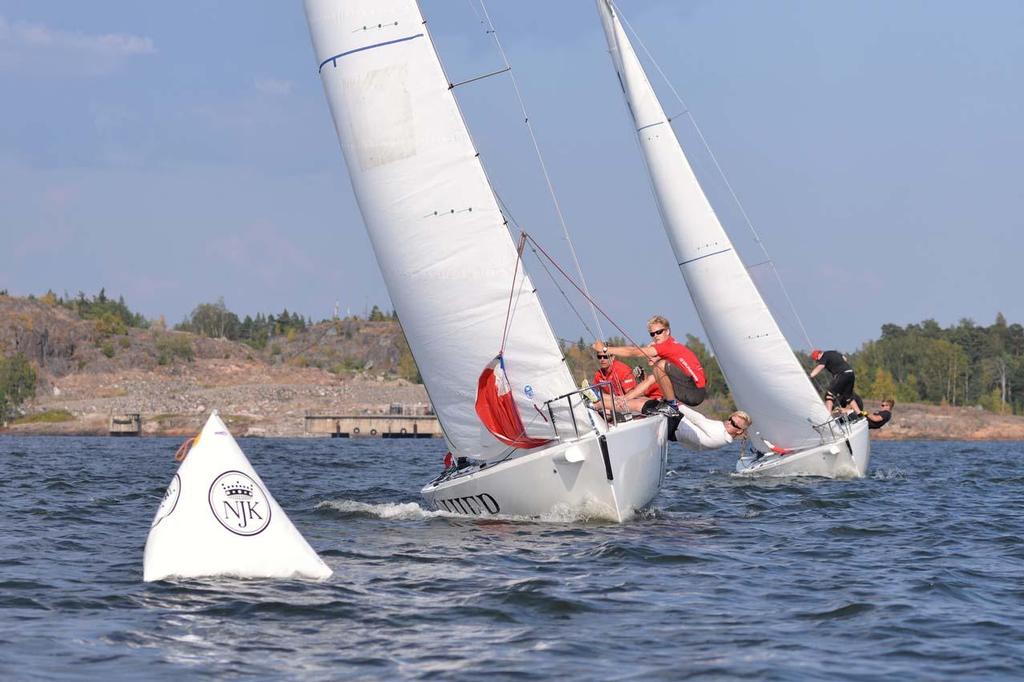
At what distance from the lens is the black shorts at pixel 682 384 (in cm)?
1816

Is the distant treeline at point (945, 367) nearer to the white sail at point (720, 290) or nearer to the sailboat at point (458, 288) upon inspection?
the white sail at point (720, 290)

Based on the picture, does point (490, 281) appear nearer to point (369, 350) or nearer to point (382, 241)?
point (382, 241)

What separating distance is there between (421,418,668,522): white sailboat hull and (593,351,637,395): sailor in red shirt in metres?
1.62

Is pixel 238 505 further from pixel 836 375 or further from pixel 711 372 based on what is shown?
pixel 711 372

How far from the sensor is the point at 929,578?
1194 centimetres

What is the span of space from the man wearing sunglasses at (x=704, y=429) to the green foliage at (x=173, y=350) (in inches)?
5135

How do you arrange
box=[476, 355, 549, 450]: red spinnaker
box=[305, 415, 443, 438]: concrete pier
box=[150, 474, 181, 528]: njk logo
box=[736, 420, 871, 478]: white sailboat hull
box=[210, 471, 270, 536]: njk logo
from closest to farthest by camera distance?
box=[210, 471, 270, 536]: njk logo, box=[150, 474, 181, 528]: njk logo, box=[476, 355, 549, 450]: red spinnaker, box=[736, 420, 871, 478]: white sailboat hull, box=[305, 415, 443, 438]: concrete pier

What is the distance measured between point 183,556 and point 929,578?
6876mm

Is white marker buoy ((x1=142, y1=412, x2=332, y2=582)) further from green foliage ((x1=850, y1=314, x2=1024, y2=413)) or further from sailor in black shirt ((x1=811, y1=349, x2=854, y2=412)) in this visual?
green foliage ((x1=850, y1=314, x2=1024, y2=413))

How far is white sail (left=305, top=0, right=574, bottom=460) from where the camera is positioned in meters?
15.9

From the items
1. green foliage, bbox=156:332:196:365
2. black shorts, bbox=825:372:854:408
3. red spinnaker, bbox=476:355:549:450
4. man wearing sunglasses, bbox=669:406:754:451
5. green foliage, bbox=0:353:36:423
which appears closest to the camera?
red spinnaker, bbox=476:355:549:450

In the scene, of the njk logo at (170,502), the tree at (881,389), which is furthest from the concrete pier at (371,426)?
the njk logo at (170,502)

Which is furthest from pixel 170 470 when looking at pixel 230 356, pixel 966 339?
pixel 966 339

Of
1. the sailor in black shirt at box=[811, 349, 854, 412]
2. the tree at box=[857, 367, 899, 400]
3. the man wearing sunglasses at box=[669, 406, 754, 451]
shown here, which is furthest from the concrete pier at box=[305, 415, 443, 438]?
the man wearing sunglasses at box=[669, 406, 754, 451]
